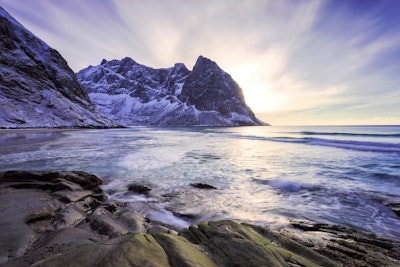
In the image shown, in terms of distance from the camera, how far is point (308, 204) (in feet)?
26.9

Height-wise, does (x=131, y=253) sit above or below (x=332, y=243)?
above

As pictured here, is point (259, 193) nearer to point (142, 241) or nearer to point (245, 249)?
point (245, 249)

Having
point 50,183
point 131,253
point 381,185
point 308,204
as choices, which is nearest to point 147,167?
point 50,183

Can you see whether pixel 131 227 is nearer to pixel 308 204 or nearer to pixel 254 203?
pixel 254 203

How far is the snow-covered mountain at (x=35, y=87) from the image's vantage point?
64938mm

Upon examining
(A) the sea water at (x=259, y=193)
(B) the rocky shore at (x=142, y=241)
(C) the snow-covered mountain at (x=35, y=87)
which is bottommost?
(A) the sea water at (x=259, y=193)

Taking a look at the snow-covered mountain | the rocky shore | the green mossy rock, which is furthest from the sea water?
the snow-covered mountain

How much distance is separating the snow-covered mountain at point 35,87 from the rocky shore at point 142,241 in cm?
6963

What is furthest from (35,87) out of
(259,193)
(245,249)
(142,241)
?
(245,249)

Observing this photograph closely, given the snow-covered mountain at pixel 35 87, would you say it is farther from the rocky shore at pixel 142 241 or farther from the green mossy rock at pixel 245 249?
the green mossy rock at pixel 245 249

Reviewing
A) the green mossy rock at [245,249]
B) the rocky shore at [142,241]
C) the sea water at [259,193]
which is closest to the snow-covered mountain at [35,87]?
the sea water at [259,193]

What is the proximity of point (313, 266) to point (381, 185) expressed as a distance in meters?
10.7

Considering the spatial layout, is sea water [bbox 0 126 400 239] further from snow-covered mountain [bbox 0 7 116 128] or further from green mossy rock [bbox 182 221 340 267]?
snow-covered mountain [bbox 0 7 116 128]

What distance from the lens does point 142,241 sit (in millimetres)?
3262
